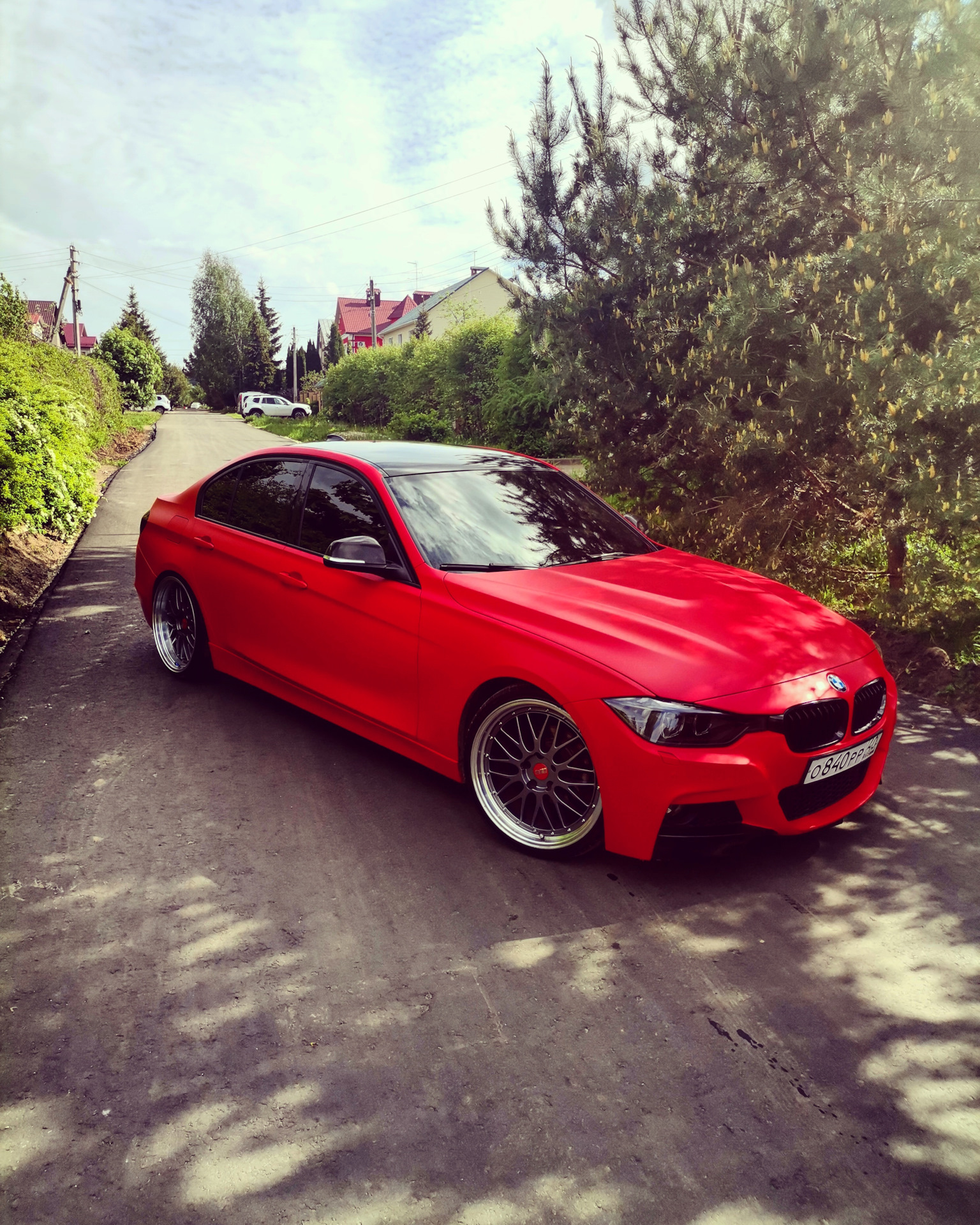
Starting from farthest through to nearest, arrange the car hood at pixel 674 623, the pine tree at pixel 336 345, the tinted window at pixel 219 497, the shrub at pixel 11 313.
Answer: the pine tree at pixel 336 345 < the shrub at pixel 11 313 < the tinted window at pixel 219 497 < the car hood at pixel 674 623

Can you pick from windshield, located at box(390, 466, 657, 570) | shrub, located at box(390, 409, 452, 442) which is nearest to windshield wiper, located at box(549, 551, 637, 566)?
windshield, located at box(390, 466, 657, 570)

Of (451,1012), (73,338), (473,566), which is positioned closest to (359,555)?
(473,566)

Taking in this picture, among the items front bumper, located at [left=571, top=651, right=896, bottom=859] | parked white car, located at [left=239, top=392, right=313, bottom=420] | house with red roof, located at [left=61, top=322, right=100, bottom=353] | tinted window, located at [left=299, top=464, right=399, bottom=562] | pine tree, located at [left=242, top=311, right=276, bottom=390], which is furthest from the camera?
house with red roof, located at [left=61, top=322, right=100, bottom=353]

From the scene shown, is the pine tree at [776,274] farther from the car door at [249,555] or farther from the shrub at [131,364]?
the shrub at [131,364]

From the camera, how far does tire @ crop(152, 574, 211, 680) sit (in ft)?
19.2

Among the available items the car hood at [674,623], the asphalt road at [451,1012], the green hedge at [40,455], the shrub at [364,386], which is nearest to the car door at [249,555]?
the asphalt road at [451,1012]

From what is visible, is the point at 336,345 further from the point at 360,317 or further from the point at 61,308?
the point at 61,308

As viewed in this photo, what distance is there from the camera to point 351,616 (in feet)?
15.0

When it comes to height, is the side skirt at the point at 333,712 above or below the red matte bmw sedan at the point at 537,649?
below

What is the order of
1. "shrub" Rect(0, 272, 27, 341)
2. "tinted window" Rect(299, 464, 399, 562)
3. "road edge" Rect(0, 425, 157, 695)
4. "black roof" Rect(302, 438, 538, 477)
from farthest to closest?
1. "shrub" Rect(0, 272, 27, 341)
2. "road edge" Rect(0, 425, 157, 695)
3. "black roof" Rect(302, 438, 538, 477)
4. "tinted window" Rect(299, 464, 399, 562)

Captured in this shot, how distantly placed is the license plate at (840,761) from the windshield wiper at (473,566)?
1582 mm

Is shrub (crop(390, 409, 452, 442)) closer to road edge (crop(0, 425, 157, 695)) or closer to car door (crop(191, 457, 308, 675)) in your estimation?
road edge (crop(0, 425, 157, 695))

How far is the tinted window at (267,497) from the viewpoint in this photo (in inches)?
208

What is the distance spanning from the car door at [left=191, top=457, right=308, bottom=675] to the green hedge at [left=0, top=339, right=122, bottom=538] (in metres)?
4.17
